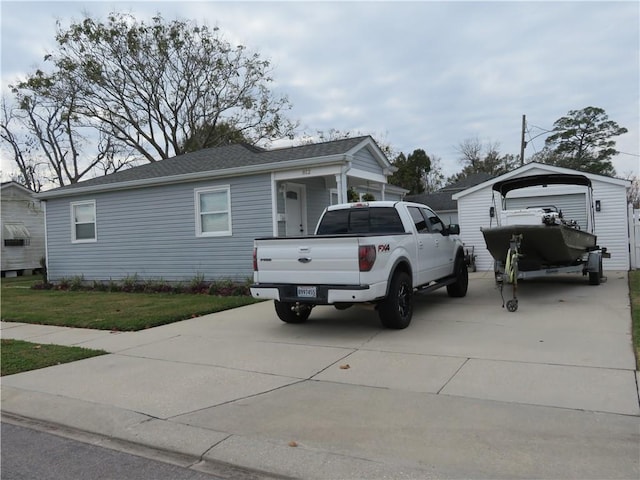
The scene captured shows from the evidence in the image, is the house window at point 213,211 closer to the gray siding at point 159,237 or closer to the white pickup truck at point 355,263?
the gray siding at point 159,237

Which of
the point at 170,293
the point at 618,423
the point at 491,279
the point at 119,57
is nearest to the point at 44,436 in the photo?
the point at 618,423

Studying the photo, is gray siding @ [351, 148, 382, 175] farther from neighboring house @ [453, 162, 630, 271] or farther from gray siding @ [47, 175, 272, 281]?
neighboring house @ [453, 162, 630, 271]

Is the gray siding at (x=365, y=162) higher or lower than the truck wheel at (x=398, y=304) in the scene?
higher

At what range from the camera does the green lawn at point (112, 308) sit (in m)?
9.20

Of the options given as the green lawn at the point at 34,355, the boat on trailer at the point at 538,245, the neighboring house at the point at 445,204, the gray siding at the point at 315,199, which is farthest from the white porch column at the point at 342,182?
the neighboring house at the point at 445,204

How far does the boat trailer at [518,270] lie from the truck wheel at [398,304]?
2.09 meters

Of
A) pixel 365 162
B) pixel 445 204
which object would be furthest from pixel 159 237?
pixel 445 204

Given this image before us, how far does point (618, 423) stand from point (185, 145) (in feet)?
105

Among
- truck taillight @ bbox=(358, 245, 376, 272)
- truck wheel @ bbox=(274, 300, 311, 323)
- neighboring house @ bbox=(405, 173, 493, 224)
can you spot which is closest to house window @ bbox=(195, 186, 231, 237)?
truck wheel @ bbox=(274, 300, 311, 323)

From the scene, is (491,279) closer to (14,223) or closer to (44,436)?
(44,436)

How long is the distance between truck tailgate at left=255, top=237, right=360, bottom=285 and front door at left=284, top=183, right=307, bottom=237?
20.6 feet

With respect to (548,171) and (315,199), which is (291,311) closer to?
(315,199)

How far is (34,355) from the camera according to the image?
22.6 ft

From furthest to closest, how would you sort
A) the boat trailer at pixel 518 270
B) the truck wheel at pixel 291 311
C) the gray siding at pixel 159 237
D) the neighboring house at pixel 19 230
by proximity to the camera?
1. the neighboring house at pixel 19 230
2. the gray siding at pixel 159 237
3. the boat trailer at pixel 518 270
4. the truck wheel at pixel 291 311
